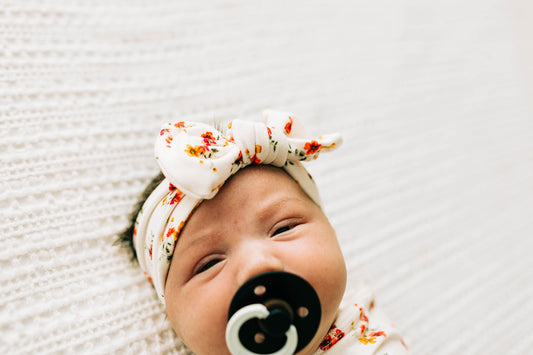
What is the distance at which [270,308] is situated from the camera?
0.52 meters

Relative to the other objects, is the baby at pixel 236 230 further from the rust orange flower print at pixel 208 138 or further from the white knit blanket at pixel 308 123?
the white knit blanket at pixel 308 123

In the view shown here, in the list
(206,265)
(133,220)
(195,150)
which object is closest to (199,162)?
(195,150)

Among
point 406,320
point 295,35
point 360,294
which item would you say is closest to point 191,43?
point 295,35

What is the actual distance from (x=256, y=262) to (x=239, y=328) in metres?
0.08

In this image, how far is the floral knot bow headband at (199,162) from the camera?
62 centimetres

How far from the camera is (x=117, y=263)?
2.65 ft

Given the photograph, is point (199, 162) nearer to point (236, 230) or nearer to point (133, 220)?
point (236, 230)

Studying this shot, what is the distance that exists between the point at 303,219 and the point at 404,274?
1.32ft

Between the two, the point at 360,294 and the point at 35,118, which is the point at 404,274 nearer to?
the point at 360,294

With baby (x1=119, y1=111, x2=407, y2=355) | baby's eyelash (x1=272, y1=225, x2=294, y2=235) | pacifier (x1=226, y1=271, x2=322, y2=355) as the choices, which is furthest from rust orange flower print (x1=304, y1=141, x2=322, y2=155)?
pacifier (x1=226, y1=271, x2=322, y2=355)

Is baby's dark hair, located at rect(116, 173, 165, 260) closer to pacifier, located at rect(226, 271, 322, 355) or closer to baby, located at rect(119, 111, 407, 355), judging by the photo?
baby, located at rect(119, 111, 407, 355)

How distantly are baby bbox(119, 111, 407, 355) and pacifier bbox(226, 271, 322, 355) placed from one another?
37 millimetres

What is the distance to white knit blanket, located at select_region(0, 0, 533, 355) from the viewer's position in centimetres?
77

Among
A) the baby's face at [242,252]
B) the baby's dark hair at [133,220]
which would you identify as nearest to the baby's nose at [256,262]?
the baby's face at [242,252]
